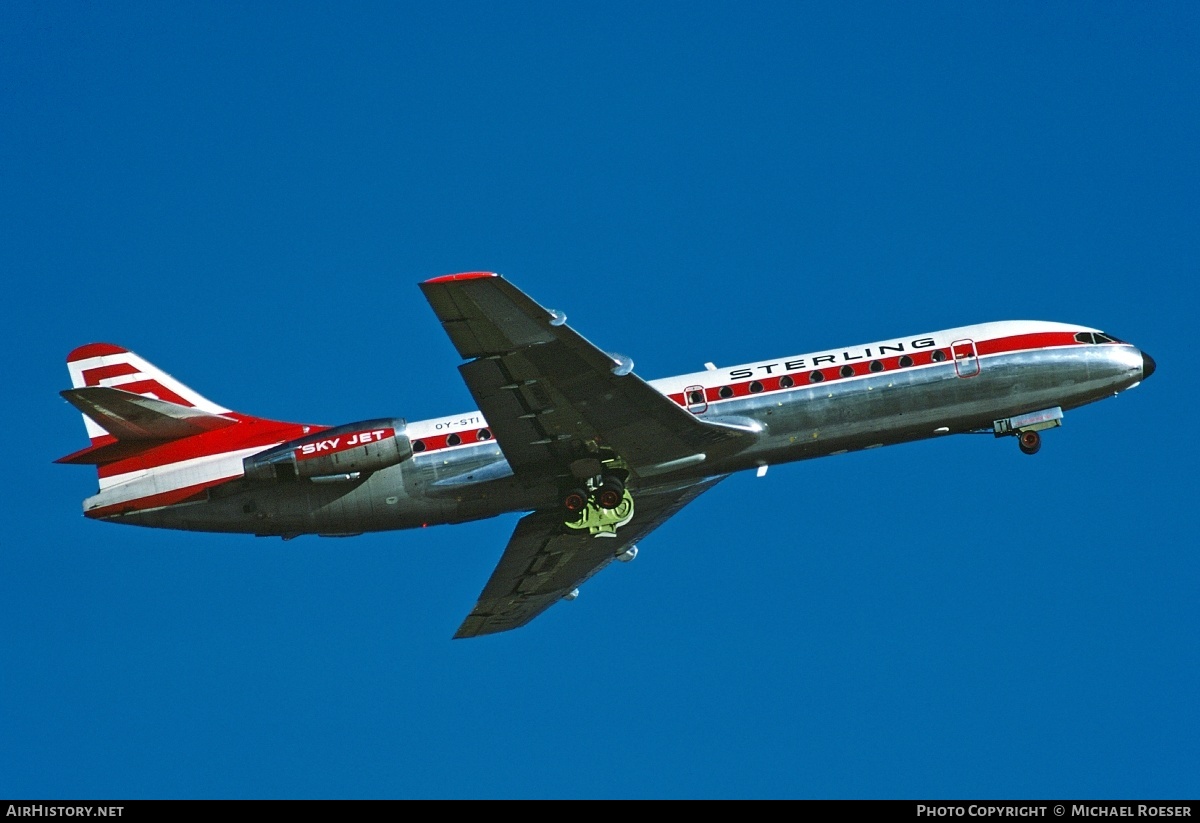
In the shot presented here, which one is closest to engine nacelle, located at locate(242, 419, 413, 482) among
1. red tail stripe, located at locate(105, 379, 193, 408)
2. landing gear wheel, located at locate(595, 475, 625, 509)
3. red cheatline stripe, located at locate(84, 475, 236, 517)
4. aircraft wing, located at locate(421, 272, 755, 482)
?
red cheatline stripe, located at locate(84, 475, 236, 517)

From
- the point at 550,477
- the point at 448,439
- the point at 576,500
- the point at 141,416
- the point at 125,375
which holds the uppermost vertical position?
the point at 125,375

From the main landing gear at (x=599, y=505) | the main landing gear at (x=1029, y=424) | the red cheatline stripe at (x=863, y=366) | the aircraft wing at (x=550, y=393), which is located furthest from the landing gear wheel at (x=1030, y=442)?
the main landing gear at (x=599, y=505)

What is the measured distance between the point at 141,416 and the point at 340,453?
6251mm

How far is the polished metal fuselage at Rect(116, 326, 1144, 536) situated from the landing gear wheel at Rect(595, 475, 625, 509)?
773mm

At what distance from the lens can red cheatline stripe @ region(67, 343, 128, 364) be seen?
49.3m

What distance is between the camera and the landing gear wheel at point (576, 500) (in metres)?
47.2

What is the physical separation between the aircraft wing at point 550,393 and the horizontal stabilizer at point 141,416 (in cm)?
940

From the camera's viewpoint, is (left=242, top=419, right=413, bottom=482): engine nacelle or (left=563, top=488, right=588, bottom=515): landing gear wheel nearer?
(left=242, top=419, right=413, bottom=482): engine nacelle

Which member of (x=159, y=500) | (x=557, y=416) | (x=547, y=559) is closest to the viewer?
(x=557, y=416)

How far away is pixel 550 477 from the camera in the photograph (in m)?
46.9

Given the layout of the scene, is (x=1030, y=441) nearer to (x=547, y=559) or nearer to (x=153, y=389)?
(x=547, y=559)

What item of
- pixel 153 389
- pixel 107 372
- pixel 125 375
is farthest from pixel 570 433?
pixel 107 372

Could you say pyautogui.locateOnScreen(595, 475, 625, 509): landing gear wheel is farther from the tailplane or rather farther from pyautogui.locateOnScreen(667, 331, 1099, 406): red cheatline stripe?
the tailplane
